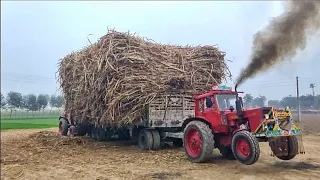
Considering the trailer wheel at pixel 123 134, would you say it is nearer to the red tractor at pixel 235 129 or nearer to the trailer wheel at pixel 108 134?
the trailer wheel at pixel 108 134

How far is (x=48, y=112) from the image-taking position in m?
96.8

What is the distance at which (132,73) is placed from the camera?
12.3 m

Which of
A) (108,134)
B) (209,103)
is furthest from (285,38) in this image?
(108,134)

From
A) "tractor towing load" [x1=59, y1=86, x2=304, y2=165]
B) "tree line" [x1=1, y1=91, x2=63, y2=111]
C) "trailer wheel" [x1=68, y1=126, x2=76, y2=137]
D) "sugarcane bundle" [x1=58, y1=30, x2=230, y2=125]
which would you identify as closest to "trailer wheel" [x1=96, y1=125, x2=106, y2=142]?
"sugarcane bundle" [x1=58, y1=30, x2=230, y2=125]

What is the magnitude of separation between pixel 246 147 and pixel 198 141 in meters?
1.81

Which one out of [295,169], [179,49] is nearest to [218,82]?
[179,49]

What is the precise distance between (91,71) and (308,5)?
811 centimetres

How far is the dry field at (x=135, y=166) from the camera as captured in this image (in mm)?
7918

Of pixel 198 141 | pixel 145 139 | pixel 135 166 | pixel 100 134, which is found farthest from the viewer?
pixel 100 134

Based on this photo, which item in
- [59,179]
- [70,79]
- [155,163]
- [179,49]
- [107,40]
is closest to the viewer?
[59,179]

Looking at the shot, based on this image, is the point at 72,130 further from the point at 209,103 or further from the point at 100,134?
the point at 209,103

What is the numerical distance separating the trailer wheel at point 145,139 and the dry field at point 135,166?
21.0 inches

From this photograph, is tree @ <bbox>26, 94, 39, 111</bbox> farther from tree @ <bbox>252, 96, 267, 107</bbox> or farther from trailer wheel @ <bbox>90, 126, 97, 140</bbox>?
tree @ <bbox>252, 96, 267, 107</bbox>

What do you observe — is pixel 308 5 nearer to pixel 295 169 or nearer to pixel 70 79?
pixel 295 169
